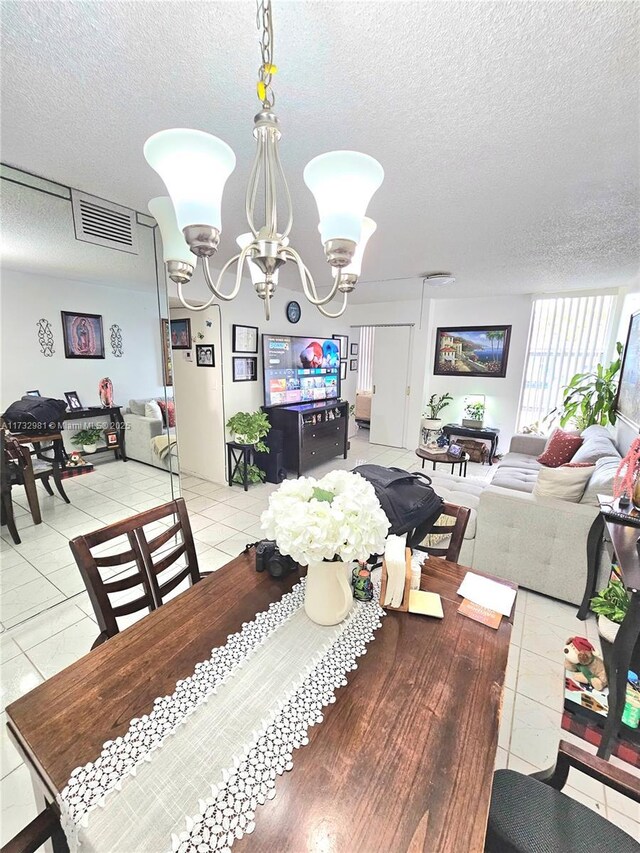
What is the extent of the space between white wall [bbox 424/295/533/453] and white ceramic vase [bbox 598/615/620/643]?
3.85m

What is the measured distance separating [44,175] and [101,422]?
145cm

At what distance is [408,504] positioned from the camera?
154 centimetres

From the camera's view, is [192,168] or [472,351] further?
[472,351]

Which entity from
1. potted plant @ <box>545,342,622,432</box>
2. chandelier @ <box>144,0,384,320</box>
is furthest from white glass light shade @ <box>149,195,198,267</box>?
potted plant @ <box>545,342,622,432</box>

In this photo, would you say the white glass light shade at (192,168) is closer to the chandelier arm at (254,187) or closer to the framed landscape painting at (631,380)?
the chandelier arm at (254,187)

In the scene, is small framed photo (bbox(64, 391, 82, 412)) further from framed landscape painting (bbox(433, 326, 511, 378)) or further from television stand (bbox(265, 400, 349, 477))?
framed landscape painting (bbox(433, 326, 511, 378))

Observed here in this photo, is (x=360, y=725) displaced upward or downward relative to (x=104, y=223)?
downward

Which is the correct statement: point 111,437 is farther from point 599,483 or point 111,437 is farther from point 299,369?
point 599,483

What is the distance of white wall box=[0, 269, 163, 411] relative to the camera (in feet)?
6.40

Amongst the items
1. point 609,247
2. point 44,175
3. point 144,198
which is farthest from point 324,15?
point 609,247

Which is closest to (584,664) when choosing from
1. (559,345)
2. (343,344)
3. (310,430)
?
(310,430)

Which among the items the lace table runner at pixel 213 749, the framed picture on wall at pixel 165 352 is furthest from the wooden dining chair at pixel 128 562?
the framed picture on wall at pixel 165 352

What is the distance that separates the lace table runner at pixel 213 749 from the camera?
60cm

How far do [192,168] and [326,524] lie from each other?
3.11ft
